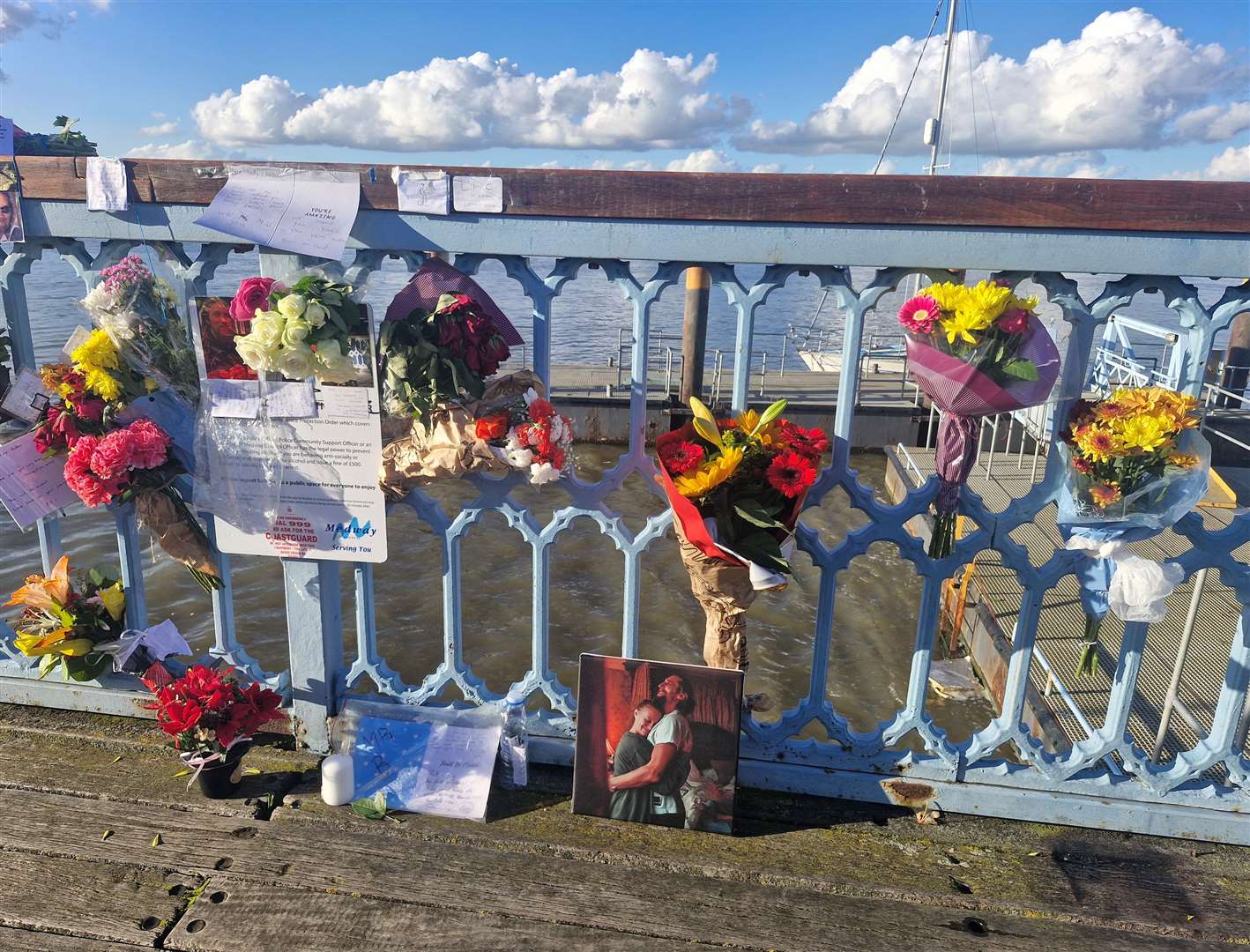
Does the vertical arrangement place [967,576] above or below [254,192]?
below

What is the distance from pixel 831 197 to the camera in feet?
7.54

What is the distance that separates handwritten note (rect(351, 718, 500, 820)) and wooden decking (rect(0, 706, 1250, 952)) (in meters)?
0.08

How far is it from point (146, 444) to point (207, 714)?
2.81 feet

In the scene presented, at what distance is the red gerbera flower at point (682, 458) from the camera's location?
2.28 metres

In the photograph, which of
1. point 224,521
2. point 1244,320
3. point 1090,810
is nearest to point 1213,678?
point 1090,810

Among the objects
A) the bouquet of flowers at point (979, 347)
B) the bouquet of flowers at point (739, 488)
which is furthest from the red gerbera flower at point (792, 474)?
the bouquet of flowers at point (979, 347)

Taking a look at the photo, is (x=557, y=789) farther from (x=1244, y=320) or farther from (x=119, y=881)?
(x=1244, y=320)

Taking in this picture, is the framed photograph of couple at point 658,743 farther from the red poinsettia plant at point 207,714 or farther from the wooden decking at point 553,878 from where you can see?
the red poinsettia plant at point 207,714

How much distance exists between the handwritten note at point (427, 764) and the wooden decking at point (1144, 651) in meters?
3.13

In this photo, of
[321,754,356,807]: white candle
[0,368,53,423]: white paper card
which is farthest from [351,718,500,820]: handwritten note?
[0,368,53,423]: white paper card

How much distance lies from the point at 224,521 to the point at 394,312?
0.91 meters

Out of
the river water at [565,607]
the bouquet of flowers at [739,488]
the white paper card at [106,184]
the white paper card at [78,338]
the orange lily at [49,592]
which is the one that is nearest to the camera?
the bouquet of flowers at [739,488]

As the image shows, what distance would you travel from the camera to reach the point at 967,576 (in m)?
7.78

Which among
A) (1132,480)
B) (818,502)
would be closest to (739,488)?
(818,502)
